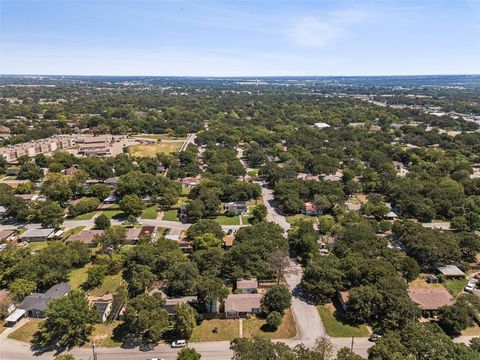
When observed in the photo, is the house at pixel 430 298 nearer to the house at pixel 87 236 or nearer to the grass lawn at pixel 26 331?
the grass lawn at pixel 26 331

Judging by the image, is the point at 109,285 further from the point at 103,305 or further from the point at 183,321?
the point at 183,321

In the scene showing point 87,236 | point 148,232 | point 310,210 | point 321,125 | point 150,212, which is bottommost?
point 150,212

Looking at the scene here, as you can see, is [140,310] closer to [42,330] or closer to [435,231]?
[42,330]

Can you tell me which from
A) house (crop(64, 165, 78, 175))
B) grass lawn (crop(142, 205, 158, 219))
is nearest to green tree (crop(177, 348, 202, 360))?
grass lawn (crop(142, 205, 158, 219))

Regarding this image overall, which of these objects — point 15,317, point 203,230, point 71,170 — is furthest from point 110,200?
point 15,317

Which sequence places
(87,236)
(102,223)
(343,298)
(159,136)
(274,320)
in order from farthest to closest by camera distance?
(159,136), (102,223), (87,236), (343,298), (274,320)

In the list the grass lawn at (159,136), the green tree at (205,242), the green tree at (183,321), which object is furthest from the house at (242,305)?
Answer: the grass lawn at (159,136)

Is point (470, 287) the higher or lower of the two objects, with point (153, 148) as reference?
higher
